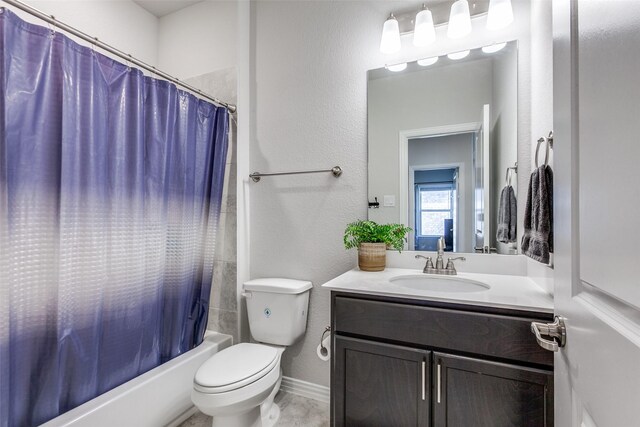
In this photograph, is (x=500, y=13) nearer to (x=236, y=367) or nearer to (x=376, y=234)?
(x=376, y=234)

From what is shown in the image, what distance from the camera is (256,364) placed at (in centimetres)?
143

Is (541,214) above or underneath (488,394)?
above

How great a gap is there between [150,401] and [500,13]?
8.30ft

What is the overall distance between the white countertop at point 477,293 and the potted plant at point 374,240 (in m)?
0.07

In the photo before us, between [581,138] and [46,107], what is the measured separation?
65.8 inches

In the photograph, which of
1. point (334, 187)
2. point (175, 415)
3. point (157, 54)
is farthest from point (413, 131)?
A: point (157, 54)

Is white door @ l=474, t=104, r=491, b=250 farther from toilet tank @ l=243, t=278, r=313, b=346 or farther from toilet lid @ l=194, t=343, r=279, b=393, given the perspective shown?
toilet lid @ l=194, t=343, r=279, b=393

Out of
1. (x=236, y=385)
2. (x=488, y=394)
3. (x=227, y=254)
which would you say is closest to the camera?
(x=488, y=394)

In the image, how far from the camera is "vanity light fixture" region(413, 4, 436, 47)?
1.57 metres

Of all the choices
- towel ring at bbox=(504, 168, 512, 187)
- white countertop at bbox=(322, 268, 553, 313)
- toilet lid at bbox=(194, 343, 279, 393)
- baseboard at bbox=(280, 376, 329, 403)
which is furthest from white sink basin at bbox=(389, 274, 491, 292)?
baseboard at bbox=(280, 376, 329, 403)

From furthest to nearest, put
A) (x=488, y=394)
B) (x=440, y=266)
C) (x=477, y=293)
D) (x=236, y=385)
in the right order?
1. (x=440, y=266)
2. (x=236, y=385)
3. (x=477, y=293)
4. (x=488, y=394)

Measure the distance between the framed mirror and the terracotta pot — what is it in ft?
0.65

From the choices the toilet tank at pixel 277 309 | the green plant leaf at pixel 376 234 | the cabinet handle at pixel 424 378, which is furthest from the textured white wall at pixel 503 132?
the toilet tank at pixel 277 309

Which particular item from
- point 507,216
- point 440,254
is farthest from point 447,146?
point 440,254
